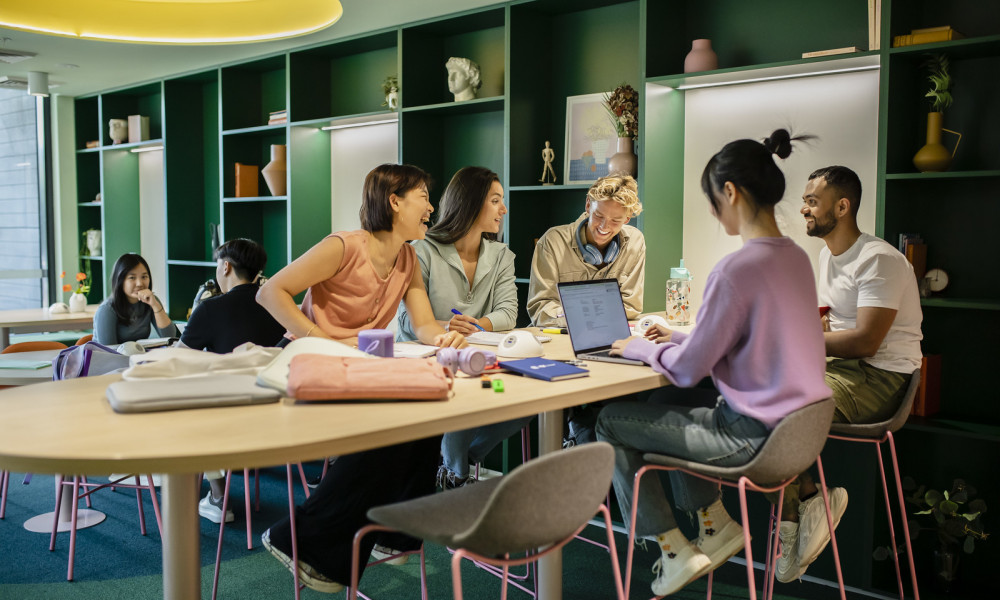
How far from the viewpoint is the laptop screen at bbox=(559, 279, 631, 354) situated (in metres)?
2.51

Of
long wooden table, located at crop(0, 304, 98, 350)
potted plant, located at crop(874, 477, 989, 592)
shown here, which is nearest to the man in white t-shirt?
potted plant, located at crop(874, 477, 989, 592)

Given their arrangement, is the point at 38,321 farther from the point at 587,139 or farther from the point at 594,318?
the point at 594,318

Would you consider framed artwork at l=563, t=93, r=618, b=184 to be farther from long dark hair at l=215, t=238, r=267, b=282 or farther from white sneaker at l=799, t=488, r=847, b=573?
white sneaker at l=799, t=488, r=847, b=573

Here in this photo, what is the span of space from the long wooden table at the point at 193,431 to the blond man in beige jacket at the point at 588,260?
1.68 m

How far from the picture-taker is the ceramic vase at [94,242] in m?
7.64

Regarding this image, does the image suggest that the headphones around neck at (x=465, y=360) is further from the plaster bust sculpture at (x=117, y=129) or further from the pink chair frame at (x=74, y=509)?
the plaster bust sculpture at (x=117, y=129)

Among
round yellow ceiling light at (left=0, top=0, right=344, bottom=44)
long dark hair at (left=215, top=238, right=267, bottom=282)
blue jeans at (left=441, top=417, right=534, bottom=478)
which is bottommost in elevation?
blue jeans at (left=441, top=417, right=534, bottom=478)

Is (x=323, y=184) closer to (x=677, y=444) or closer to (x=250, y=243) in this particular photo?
(x=250, y=243)

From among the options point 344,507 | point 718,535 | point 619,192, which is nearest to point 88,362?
point 344,507

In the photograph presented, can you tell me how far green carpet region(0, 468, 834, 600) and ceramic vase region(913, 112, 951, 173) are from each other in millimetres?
1670

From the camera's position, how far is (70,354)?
10.8 feet

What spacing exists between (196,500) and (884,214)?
2.66 metres

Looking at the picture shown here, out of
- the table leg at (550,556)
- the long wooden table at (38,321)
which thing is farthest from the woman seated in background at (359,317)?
the long wooden table at (38,321)

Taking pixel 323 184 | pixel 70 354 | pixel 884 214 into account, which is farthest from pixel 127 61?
pixel 884 214
